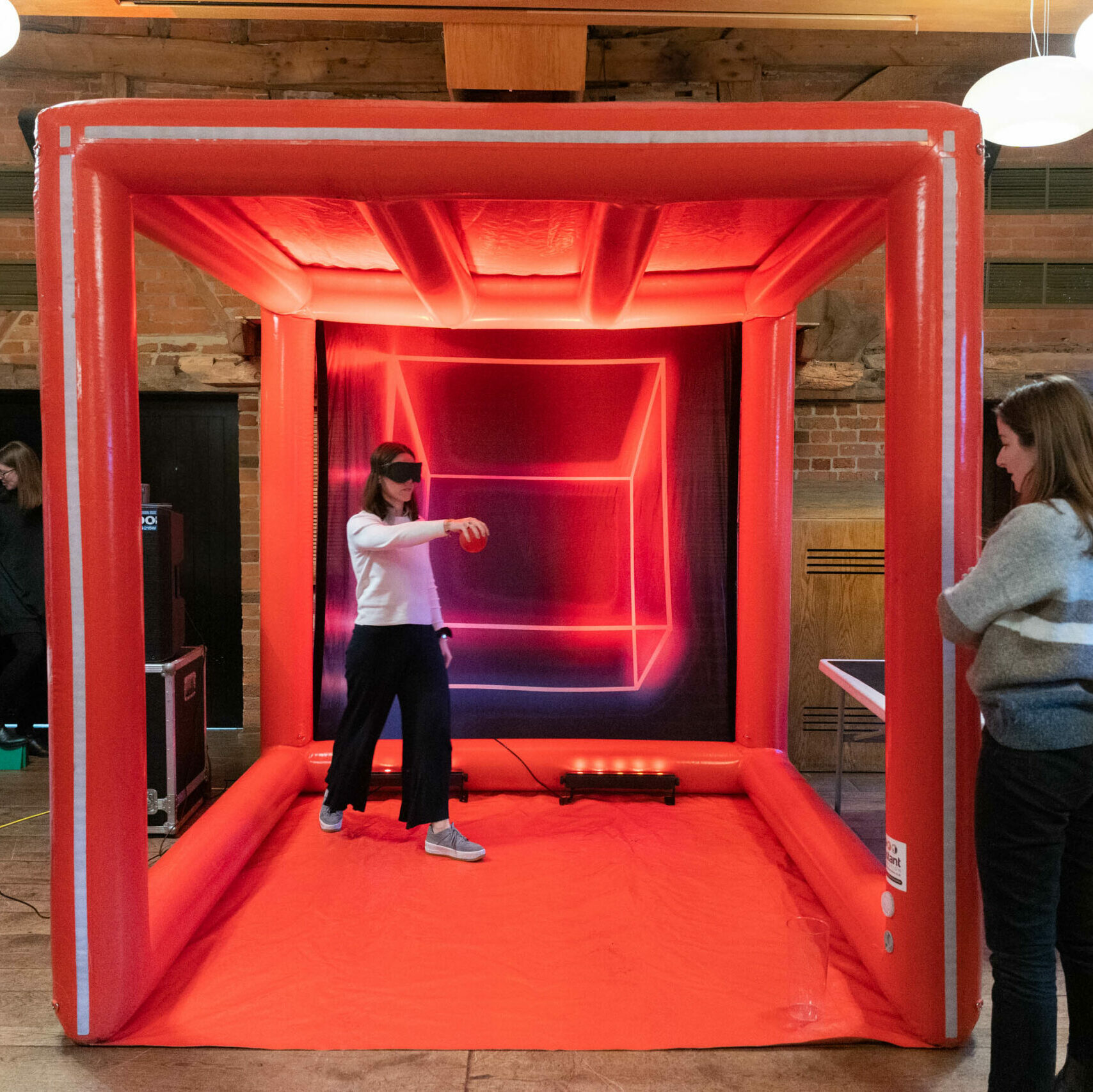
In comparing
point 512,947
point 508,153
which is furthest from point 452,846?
point 508,153

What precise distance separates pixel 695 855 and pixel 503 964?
1.05 m

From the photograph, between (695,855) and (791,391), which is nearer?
(695,855)

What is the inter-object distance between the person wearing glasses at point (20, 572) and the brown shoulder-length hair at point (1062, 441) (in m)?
4.61

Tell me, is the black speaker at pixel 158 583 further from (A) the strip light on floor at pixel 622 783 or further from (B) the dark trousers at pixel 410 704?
(A) the strip light on floor at pixel 622 783

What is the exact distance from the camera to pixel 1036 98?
7.99 feet

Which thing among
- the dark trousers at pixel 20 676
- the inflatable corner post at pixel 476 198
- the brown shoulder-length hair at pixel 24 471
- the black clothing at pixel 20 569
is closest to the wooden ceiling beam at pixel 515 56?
the inflatable corner post at pixel 476 198

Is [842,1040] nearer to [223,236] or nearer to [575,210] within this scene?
[575,210]

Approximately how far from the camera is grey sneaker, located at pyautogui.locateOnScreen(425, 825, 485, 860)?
125 inches

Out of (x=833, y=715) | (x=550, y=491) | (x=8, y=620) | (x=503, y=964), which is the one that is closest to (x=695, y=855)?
(x=503, y=964)

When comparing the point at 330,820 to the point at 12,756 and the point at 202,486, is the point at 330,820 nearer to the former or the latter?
the point at 12,756

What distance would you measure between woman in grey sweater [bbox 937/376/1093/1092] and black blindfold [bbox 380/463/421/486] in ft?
6.20

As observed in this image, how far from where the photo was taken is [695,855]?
3.28 m

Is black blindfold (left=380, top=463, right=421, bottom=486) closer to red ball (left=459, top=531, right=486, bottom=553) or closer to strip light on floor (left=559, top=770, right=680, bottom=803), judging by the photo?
red ball (left=459, top=531, right=486, bottom=553)

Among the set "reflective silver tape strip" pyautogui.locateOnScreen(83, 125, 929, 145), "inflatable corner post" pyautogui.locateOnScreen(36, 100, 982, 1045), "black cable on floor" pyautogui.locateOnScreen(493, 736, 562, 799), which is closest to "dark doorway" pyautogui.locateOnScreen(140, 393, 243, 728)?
"black cable on floor" pyautogui.locateOnScreen(493, 736, 562, 799)
